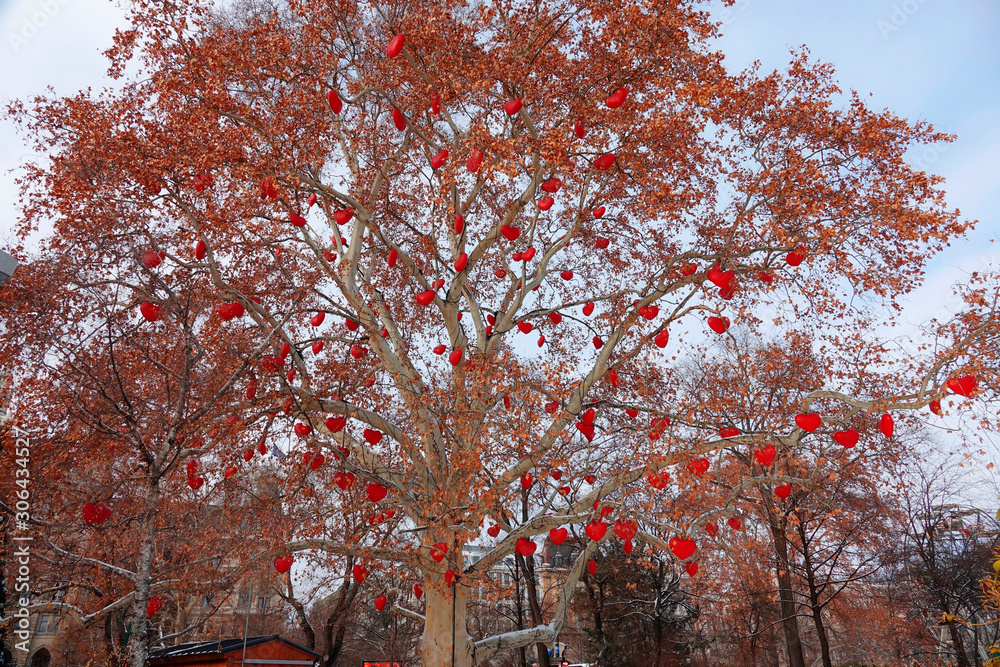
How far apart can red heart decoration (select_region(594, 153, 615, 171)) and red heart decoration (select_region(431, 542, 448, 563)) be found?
22.2 ft

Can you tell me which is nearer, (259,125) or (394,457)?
(259,125)

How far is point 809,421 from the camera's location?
7789 mm

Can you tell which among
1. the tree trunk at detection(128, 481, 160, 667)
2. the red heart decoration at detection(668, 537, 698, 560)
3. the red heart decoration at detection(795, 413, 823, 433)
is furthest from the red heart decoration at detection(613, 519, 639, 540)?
the tree trunk at detection(128, 481, 160, 667)

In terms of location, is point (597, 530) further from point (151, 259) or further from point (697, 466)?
point (151, 259)

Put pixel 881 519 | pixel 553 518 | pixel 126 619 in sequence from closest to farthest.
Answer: pixel 553 518 < pixel 881 519 < pixel 126 619

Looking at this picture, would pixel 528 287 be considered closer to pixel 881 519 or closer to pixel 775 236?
pixel 775 236

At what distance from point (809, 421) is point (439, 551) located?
5.71 m

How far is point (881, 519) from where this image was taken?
17375 millimetres

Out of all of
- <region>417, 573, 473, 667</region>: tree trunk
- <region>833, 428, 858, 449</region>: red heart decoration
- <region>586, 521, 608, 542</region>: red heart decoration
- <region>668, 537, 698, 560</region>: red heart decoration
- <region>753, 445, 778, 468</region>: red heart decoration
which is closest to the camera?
<region>668, 537, 698, 560</region>: red heart decoration

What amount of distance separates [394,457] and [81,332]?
20.8 ft

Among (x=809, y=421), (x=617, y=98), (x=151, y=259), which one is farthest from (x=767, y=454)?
(x=151, y=259)

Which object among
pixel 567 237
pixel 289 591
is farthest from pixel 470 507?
pixel 289 591

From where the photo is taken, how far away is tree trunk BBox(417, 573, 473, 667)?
927cm

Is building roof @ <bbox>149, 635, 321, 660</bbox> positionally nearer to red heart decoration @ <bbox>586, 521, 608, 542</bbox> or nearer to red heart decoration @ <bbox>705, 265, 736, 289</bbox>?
red heart decoration @ <bbox>586, 521, 608, 542</bbox>
